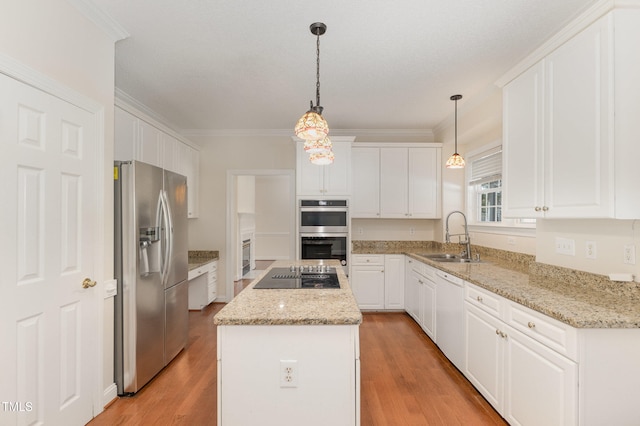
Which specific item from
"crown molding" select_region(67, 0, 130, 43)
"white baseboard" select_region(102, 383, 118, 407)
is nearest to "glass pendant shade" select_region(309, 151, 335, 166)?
"crown molding" select_region(67, 0, 130, 43)

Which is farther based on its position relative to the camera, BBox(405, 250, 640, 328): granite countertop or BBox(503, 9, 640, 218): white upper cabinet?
BBox(503, 9, 640, 218): white upper cabinet

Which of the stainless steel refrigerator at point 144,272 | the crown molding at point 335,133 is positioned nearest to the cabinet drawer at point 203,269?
the stainless steel refrigerator at point 144,272

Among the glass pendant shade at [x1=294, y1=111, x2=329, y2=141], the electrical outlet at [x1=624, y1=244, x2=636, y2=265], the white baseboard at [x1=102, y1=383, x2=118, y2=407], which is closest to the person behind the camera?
the electrical outlet at [x1=624, y1=244, x2=636, y2=265]

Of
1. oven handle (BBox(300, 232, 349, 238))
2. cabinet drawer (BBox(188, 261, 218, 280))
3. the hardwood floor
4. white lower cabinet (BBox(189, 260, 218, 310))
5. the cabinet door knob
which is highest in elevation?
oven handle (BBox(300, 232, 349, 238))

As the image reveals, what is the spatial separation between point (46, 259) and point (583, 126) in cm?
306

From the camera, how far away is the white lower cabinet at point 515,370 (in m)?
1.47

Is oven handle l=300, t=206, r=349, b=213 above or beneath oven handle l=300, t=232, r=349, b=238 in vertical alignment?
above

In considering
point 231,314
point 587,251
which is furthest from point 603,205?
point 231,314

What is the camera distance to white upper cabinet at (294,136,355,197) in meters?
4.17

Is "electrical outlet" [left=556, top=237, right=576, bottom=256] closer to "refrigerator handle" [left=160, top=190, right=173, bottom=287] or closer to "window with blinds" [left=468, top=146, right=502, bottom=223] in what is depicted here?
"window with blinds" [left=468, top=146, right=502, bottom=223]

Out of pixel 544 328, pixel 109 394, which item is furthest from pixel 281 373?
pixel 109 394

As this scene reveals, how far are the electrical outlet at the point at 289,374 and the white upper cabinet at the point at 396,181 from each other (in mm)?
3076

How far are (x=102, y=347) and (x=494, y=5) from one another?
11.3 feet

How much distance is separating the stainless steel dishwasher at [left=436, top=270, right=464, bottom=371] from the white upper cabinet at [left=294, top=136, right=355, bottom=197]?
176cm
